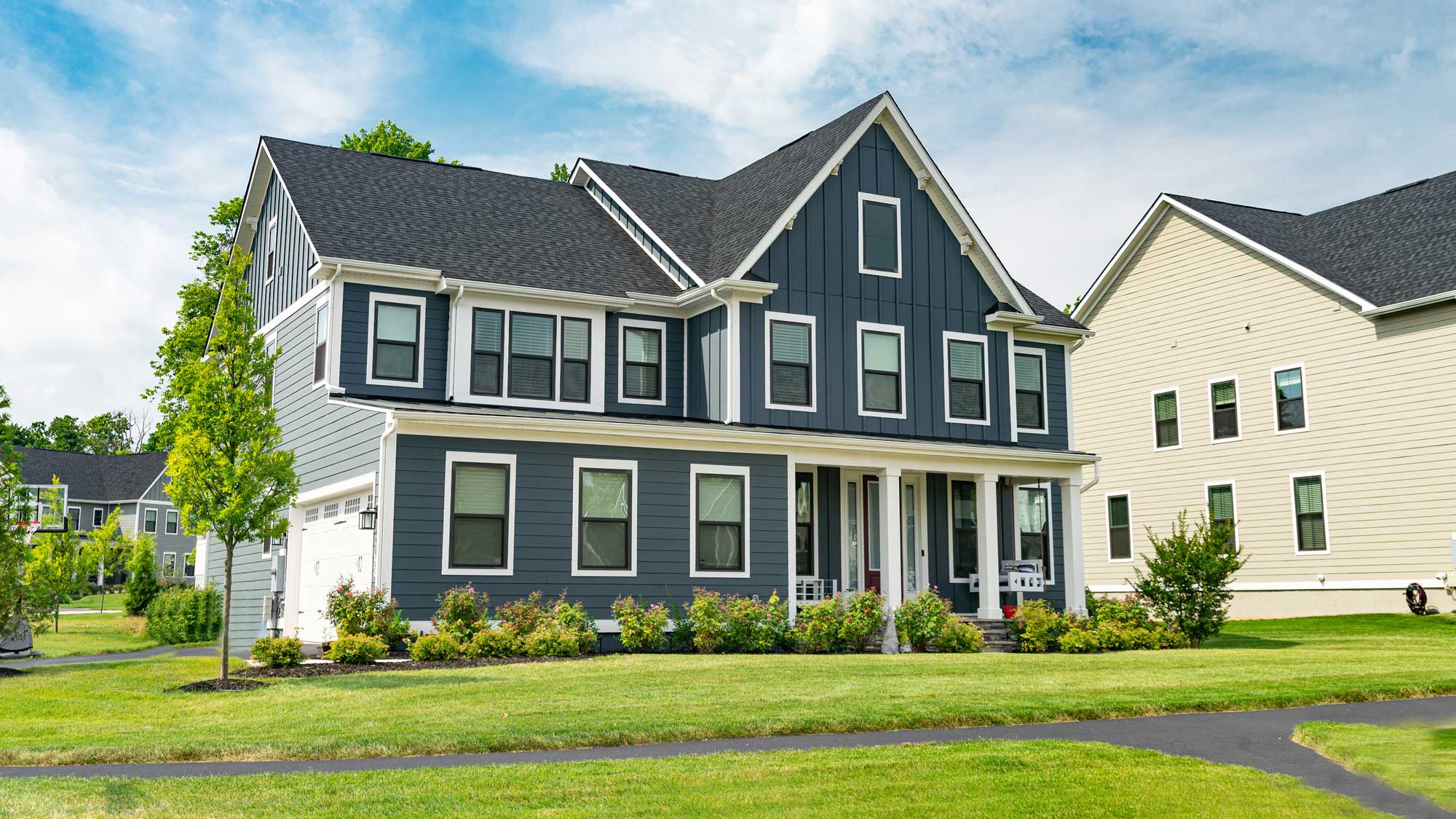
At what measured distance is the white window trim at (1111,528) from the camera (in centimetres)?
3194

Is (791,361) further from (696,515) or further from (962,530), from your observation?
(962,530)

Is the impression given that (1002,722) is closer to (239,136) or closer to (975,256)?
(975,256)

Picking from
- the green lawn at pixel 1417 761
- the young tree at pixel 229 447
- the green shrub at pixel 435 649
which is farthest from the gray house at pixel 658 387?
the green lawn at pixel 1417 761

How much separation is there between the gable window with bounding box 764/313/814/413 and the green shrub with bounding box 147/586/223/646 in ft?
47.9

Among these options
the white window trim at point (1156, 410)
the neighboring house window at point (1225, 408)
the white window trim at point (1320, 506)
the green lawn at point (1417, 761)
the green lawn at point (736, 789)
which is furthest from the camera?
the white window trim at point (1156, 410)

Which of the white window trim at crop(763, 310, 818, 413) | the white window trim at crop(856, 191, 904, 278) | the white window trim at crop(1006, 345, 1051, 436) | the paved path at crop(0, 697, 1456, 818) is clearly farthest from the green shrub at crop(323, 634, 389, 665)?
the white window trim at crop(1006, 345, 1051, 436)

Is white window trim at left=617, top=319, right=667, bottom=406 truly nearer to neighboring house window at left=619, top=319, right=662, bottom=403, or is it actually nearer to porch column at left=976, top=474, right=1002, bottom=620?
neighboring house window at left=619, top=319, right=662, bottom=403

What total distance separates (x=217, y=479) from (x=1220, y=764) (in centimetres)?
1179

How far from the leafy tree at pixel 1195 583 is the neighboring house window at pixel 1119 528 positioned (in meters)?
10.1

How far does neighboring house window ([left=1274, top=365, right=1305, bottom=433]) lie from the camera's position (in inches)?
1112

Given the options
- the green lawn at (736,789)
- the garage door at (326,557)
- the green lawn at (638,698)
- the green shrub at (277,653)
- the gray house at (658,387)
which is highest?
the gray house at (658,387)

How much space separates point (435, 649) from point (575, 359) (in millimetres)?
7184

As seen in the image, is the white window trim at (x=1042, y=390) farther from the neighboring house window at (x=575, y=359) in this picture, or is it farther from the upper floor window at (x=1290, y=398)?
the neighboring house window at (x=575, y=359)

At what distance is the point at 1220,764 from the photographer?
30.0 feet
